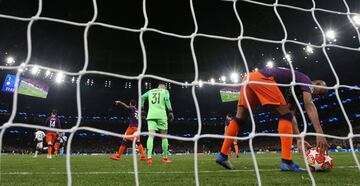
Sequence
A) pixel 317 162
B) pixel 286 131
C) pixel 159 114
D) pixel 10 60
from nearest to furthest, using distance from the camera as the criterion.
Result: pixel 286 131, pixel 317 162, pixel 159 114, pixel 10 60

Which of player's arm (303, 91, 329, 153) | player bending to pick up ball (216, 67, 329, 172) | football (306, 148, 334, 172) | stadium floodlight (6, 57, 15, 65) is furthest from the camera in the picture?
stadium floodlight (6, 57, 15, 65)

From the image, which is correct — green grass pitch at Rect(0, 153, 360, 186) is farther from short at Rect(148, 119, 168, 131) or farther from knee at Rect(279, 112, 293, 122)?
short at Rect(148, 119, 168, 131)

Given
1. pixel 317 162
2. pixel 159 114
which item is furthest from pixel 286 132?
pixel 159 114

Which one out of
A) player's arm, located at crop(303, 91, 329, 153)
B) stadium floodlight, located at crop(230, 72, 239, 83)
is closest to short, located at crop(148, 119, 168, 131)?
player's arm, located at crop(303, 91, 329, 153)

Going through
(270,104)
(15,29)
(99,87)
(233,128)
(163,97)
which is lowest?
(233,128)

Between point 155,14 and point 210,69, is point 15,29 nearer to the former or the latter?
point 155,14

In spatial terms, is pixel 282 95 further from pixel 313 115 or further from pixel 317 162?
pixel 317 162

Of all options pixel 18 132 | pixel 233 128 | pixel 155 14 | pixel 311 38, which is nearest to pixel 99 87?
pixel 18 132

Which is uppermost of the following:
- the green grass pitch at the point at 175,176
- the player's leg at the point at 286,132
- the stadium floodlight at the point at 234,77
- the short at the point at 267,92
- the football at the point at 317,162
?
the stadium floodlight at the point at 234,77

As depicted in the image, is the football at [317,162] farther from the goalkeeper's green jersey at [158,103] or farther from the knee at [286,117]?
the goalkeeper's green jersey at [158,103]

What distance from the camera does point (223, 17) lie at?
74.7 ft

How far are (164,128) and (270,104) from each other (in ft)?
11.0

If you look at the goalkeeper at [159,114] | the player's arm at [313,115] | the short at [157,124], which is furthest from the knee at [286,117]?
the short at [157,124]

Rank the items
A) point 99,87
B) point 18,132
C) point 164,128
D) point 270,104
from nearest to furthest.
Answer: point 270,104 → point 164,128 → point 18,132 → point 99,87
